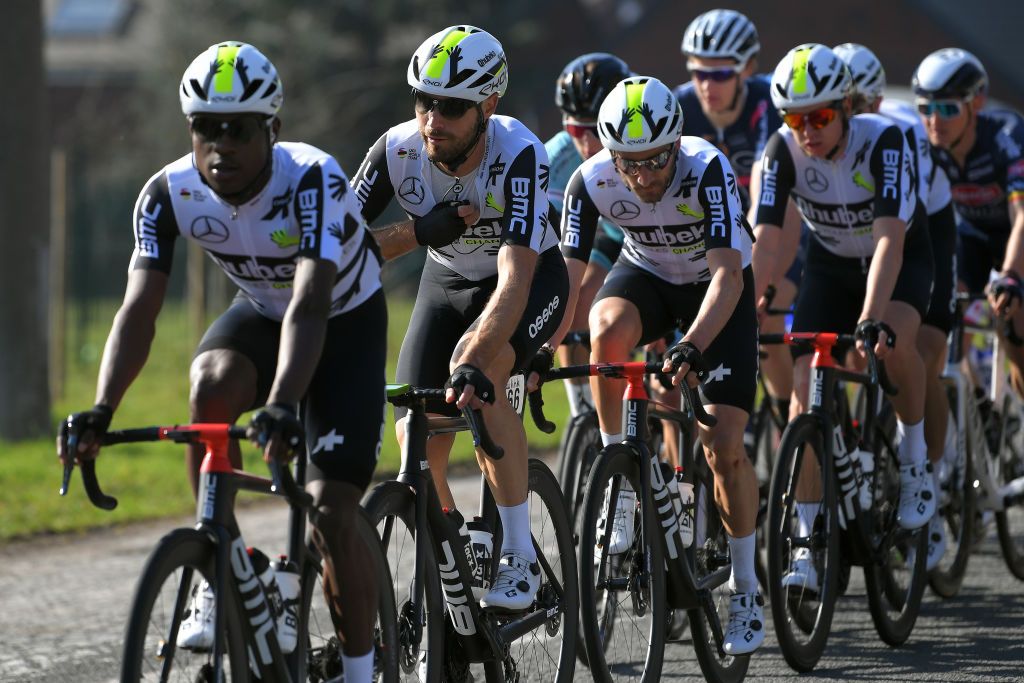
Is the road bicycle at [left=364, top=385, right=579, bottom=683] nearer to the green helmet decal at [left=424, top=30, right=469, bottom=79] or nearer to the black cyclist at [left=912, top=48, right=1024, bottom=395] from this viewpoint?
the green helmet decal at [left=424, top=30, right=469, bottom=79]

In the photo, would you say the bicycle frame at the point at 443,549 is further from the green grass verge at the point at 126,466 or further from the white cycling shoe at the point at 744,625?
the green grass verge at the point at 126,466

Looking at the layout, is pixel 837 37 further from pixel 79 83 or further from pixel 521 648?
pixel 521 648

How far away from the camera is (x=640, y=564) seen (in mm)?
5789

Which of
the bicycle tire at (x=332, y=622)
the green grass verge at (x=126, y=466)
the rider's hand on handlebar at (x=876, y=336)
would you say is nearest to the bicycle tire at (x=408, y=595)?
the bicycle tire at (x=332, y=622)

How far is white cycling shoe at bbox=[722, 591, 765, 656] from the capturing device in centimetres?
597

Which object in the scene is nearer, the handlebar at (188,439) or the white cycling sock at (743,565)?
the handlebar at (188,439)

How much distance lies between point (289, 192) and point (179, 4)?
33.1 metres

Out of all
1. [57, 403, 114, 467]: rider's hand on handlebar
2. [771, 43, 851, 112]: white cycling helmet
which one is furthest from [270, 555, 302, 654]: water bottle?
[771, 43, 851, 112]: white cycling helmet

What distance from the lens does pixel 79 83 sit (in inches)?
1971

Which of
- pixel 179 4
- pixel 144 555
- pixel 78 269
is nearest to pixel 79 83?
pixel 179 4

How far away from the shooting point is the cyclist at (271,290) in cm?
421

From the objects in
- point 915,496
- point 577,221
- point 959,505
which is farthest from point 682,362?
point 959,505

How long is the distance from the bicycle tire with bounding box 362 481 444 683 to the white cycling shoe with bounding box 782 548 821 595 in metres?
2.03

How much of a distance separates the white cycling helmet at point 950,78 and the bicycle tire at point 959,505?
1.67 m
